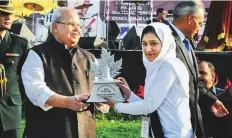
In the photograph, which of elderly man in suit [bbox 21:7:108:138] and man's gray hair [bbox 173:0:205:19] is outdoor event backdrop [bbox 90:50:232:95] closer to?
man's gray hair [bbox 173:0:205:19]

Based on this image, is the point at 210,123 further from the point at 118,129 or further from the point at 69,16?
the point at 118,129

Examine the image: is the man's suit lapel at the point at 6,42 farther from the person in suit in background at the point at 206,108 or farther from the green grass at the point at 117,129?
the green grass at the point at 117,129

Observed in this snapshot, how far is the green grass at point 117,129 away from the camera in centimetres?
721

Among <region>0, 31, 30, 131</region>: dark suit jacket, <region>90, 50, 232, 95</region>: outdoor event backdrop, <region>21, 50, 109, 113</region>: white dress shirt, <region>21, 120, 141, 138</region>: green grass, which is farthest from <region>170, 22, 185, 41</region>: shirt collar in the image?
<region>90, 50, 232, 95</region>: outdoor event backdrop

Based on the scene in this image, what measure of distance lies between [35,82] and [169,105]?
104 centimetres

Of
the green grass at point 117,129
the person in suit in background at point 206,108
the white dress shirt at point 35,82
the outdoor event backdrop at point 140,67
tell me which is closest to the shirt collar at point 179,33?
the person in suit in background at point 206,108

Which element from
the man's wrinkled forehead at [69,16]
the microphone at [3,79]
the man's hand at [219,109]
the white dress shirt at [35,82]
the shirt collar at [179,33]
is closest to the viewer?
the white dress shirt at [35,82]

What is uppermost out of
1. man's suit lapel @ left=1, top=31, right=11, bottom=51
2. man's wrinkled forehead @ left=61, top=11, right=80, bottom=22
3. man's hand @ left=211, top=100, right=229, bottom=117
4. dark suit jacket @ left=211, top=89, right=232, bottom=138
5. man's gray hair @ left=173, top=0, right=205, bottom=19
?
man's gray hair @ left=173, top=0, right=205, bottom=19

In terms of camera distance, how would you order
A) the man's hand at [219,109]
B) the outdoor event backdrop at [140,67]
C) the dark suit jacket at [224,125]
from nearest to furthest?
the man's hand at [219,109] < the dark suit jacket at [224,125] < the outdoor event backdrop at [140,67]

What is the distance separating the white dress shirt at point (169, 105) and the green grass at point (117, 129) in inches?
150

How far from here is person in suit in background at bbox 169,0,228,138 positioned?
3506 millimetres

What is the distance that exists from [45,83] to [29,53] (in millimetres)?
264

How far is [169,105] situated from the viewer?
3320 millimetres

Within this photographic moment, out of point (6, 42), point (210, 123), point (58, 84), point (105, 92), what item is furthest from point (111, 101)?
point (6, 42)
